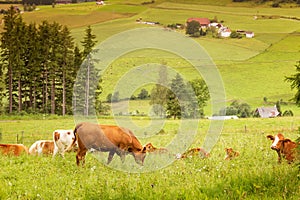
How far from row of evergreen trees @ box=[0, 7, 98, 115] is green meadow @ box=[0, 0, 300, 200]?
22.6 feet

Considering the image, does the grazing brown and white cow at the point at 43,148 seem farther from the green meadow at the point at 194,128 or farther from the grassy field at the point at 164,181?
the grassy field at the point at 164,181

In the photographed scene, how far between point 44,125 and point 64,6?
134m

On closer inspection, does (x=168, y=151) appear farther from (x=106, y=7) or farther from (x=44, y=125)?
(x=106, y=7)

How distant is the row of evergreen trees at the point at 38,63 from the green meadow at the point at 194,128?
690 cm

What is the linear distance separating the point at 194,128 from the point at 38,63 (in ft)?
126

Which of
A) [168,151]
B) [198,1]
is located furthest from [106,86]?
[198,1]

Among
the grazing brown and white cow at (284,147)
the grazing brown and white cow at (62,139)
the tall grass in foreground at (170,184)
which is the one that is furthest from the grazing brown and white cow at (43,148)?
the grazing brown and white cow at (284,147)

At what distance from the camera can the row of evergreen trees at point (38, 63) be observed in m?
65.8

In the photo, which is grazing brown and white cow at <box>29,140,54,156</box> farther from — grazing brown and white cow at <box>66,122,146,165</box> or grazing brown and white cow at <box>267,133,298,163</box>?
grazing brown and white cow at <box>267,133,298,163</box>

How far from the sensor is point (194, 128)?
3581 cm

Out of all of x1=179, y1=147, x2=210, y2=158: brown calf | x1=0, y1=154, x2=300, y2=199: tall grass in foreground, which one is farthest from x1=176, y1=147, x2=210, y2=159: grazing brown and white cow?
x1=0, y1=154, x2=300, y2=199: tall grass in foreground

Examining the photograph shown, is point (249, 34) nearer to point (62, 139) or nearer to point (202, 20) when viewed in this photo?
point (202, 20)

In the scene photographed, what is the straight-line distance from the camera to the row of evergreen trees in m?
65.8

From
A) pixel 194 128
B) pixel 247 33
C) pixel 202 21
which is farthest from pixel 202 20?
pixel 194 128
